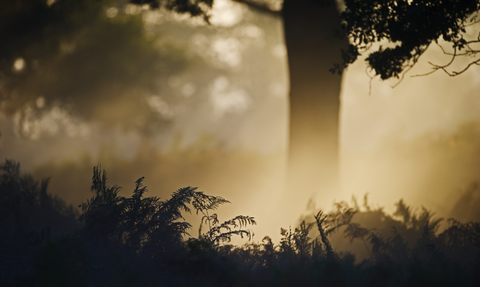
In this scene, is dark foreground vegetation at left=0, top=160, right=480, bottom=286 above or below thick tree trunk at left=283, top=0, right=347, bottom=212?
below

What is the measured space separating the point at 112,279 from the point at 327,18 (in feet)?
21.1

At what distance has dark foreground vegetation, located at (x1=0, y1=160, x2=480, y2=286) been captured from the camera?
9.91 feet

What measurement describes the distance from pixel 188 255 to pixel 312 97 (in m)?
4.93

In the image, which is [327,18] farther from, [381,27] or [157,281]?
[157,281]

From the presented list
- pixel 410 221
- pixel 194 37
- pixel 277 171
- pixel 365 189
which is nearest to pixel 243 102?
pixel 194 37

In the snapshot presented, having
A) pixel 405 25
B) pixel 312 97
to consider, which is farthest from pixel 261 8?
pixel 405 25

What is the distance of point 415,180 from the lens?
365 inches

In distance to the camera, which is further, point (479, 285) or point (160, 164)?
point (160, 164)

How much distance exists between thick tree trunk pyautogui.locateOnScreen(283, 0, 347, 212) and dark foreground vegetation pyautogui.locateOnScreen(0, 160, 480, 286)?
238 centimetres

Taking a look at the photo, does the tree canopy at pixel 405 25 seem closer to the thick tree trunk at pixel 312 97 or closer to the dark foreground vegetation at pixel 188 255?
the dark foreground vegetation at pixel 188 255

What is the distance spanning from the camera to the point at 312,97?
7348mm

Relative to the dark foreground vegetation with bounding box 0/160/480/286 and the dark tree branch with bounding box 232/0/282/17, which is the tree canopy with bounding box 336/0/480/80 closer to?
the dark foreground vegetation with bounding box 0/160/480/286

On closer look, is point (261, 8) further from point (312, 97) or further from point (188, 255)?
point (188, 255)

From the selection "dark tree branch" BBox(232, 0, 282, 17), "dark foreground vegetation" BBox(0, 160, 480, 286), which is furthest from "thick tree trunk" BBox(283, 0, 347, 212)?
"dark foreground vegetation" BBox(0, 160, 480, 286)
